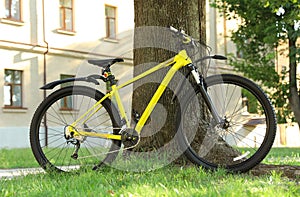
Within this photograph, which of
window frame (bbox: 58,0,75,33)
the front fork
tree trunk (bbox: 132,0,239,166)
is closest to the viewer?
Answer: the front fork

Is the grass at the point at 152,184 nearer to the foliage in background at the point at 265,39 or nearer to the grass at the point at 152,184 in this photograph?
the grass at the point at 152,184

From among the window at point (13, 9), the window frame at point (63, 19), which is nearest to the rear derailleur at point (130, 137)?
the window at point (13, 9)

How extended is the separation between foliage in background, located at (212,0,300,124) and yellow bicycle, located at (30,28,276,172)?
13455 mm

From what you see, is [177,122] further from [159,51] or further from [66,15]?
[66,15]

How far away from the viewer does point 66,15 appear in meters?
23.5

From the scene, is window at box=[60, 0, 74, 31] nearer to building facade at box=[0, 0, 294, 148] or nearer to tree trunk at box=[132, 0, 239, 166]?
building facade at box=[0, 0, 294, 148]

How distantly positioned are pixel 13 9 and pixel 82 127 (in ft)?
54.4

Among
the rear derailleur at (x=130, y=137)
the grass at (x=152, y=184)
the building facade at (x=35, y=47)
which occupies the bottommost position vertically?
the grass at (x=152, y=184)

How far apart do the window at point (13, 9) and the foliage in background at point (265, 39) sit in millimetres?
7354

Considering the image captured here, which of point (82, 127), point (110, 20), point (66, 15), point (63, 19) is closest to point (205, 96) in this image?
point (82, 127)

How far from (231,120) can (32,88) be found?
676 inches

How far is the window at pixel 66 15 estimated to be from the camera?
916 inches

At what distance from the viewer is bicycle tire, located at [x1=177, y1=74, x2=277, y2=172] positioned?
18.0 ft

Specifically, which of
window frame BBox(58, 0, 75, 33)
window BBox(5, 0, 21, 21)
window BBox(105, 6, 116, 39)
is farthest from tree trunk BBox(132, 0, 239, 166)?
window BBox(105, 6, 116, 39)
